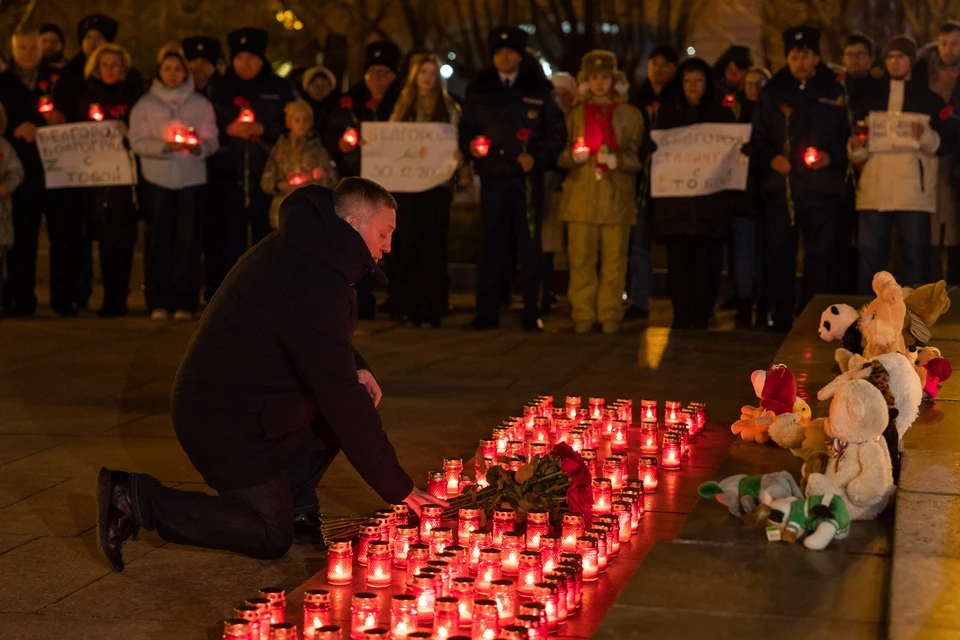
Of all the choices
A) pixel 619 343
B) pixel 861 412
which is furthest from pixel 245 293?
pixel 619 343

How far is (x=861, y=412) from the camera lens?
5.04 meters

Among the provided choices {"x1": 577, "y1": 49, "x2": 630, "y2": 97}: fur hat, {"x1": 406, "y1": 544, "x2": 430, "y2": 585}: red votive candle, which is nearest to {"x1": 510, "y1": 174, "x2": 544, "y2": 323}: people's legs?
{"x1": 577, "y1": 49, "x2": 630, "y2": 97}: fur hat

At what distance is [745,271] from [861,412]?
8.40 m

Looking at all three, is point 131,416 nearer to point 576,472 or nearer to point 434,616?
point 576,472

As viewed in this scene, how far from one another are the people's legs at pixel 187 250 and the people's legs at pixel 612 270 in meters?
3.57

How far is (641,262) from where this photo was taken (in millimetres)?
13562

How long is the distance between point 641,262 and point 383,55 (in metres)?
2.96

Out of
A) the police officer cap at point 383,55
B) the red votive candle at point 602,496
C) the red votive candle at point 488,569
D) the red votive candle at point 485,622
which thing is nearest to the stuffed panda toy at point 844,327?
the red votive candle at point 602,496

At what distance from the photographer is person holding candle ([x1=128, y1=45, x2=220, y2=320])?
504 inches

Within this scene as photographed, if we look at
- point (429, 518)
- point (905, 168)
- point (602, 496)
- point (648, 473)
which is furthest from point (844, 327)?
point (905, 168)

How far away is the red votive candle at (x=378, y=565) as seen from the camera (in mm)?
5234

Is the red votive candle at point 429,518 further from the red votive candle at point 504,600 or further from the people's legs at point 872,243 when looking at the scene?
the people's legs at point 872,243

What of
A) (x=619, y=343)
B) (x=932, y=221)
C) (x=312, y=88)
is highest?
(x=312, y=88)

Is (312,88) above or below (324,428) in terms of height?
above
